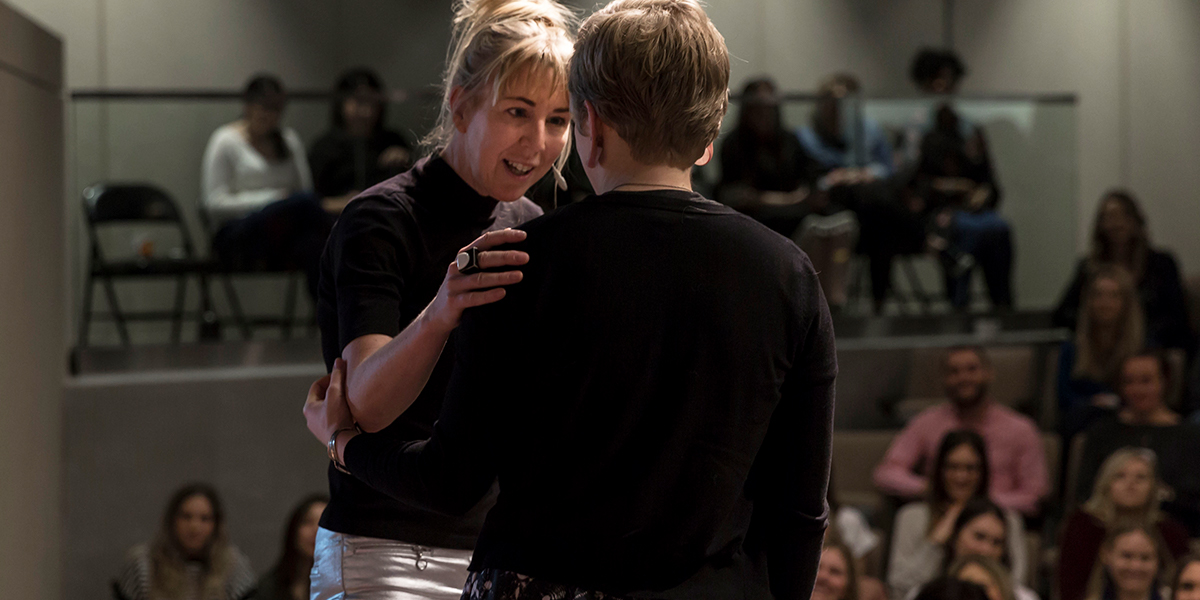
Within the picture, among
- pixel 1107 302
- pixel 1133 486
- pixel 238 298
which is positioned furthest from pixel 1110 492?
pixel 238 298

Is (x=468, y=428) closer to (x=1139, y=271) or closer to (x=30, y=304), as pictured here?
(x=30, y=304)

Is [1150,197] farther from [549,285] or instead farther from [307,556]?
[549,285]

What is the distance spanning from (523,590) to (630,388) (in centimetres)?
20

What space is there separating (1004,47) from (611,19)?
7847mm

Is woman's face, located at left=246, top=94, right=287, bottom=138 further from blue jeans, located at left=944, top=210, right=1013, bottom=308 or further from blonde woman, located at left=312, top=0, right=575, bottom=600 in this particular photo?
blonde woman, located at left=312, top=0, right=575, bottom=600

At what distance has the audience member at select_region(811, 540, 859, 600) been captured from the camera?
13.9 feet

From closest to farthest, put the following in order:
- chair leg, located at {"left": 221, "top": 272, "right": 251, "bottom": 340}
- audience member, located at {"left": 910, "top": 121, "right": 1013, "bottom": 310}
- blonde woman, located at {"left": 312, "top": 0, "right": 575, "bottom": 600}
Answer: blonde woman, located at {"left": 312, "top": 0, "right": 575, "bottom": 600} → chair leg, located at {"left": 221, "top": 272, "right": 251, "bottom": 340} → audience member, located at {"left": 910, "top": 121, "right": 1013, "bottom": 310}

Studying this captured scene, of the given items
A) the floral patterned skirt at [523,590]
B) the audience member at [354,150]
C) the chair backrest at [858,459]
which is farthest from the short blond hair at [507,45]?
the chair backrest at [858,459]

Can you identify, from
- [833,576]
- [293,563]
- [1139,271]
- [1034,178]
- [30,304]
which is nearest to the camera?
[30,304]

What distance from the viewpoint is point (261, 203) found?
5445 millimetres

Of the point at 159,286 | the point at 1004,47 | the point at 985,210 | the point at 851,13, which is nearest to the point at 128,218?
the point at 159,286

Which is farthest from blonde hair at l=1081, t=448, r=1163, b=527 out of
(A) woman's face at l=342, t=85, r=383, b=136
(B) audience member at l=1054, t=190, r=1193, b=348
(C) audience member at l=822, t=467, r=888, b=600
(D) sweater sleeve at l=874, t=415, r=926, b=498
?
(A) woman's face at l=342, t=85, r=383, b=136

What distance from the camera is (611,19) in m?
1.09

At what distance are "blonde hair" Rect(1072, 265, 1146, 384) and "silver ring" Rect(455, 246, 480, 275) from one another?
5196 millimetres
